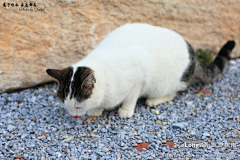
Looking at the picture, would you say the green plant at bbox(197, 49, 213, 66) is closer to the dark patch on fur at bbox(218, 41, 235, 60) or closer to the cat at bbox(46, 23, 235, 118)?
the dark patch on fur at bbox(218, 41, 235, 60)

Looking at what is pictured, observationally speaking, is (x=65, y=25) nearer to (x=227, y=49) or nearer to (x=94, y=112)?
(x=94, y=112)

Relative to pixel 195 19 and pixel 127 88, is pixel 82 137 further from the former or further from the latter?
pixel 195 19

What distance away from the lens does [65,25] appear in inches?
169

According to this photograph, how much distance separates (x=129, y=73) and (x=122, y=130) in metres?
0.66

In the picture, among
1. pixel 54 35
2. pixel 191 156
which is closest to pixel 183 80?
pixel 191 156

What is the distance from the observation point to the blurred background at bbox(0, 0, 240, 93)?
4.03m

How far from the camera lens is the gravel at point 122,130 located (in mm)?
3068

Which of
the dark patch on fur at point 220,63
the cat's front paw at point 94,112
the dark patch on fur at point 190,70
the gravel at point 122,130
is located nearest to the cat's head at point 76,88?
the gravel at point 122,130

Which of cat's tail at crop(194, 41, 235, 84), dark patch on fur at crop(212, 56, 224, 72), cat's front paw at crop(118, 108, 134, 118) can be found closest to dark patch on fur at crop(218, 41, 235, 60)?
cat's tail at crop(194, 41, 235, 84)

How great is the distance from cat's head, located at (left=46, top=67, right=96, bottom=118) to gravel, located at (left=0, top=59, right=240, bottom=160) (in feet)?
1.41

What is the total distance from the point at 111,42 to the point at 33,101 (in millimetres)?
1306

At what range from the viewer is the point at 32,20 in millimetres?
4078

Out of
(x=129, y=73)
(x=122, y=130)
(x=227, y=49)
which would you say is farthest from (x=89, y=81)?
(x=227, y=49)

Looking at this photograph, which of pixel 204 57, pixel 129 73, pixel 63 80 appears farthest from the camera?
pixel 204 57
